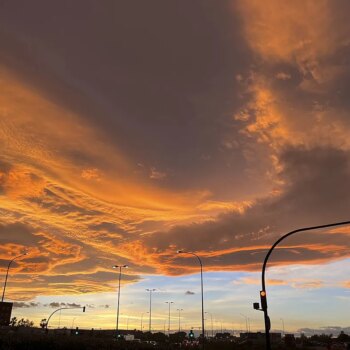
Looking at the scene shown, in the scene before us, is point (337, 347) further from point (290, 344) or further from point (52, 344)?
point (52, 344)

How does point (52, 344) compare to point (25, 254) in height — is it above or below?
below

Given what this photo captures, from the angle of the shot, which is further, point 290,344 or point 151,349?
point 290,344

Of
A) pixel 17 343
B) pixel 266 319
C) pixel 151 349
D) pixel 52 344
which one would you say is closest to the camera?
pixel 266 319

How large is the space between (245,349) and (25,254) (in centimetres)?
7001

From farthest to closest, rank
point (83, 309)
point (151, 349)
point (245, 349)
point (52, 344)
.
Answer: point (245, 349), point (83, 309), point (151, 349), point (52, 344)

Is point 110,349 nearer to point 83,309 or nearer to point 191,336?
point 191,336

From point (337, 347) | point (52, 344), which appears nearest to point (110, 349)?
point (52, 344)

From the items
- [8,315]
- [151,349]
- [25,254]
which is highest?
[25,254]

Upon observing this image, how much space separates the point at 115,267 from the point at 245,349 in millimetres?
45072

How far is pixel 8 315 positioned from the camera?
2420 inches

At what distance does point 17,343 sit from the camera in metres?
44.8

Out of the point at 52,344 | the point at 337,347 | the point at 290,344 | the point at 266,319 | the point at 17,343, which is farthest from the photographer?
the point at 290,344

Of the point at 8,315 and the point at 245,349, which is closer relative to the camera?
the point at 8,315

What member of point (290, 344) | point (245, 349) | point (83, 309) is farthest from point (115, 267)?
point (290, 344)
